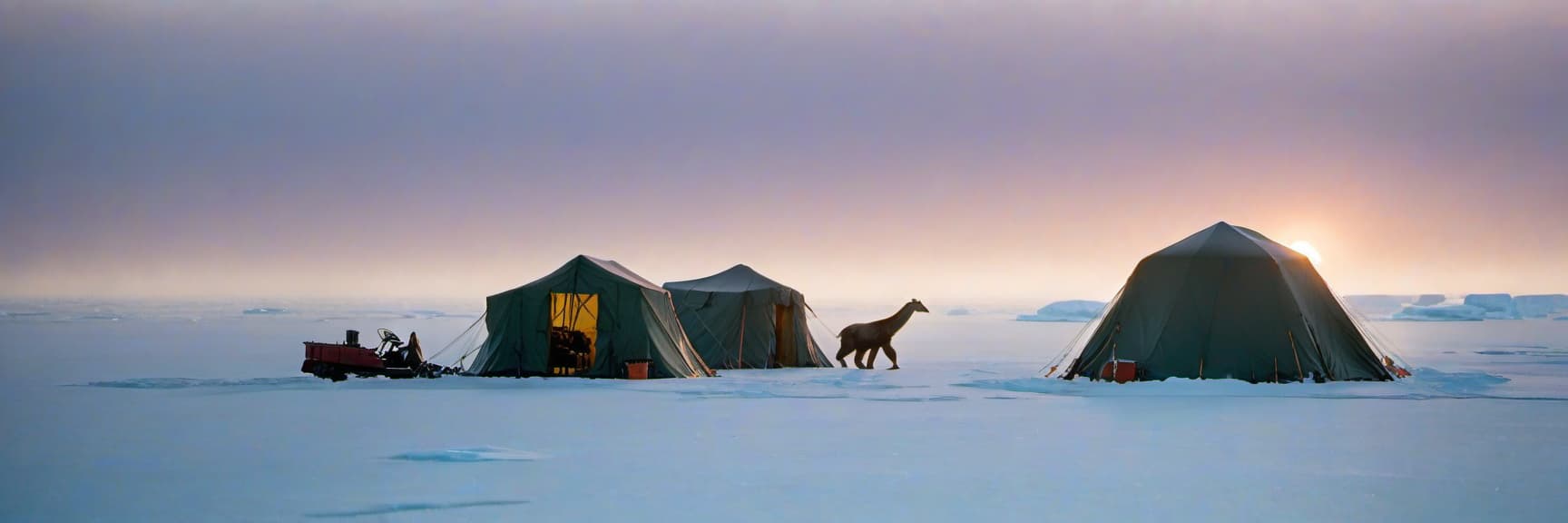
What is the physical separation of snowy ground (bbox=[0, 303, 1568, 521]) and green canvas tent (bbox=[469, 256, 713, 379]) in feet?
3.10

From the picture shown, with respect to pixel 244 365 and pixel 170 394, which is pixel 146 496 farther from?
pixel 244 365

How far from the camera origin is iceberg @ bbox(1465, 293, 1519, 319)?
248 feet

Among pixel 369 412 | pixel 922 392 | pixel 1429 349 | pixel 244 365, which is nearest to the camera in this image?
pixel 369 412

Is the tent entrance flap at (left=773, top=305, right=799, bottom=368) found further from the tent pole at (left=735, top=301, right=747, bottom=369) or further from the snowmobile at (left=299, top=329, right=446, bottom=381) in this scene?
the snowmobile at (left=299, top=329, right=446, bottom=381)

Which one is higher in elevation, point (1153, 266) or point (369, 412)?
point (1153, 266)

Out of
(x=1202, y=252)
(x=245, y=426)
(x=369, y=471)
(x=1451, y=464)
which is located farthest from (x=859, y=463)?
(x=1202, y=252)

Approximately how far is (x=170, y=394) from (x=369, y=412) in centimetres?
430

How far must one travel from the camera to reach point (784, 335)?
28797 millimetres

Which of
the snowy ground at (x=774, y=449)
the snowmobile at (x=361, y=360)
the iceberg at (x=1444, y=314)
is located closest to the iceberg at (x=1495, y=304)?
the iceberg at (x=1444, y=314)

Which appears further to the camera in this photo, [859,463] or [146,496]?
[859,463]

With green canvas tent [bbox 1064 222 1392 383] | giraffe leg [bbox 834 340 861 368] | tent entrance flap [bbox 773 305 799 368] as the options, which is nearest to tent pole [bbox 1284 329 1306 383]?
green canvas tent [bbox 1064 222 1392 383]

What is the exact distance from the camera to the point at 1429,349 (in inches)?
1484

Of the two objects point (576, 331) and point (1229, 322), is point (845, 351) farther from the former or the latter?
point (1229, 322)

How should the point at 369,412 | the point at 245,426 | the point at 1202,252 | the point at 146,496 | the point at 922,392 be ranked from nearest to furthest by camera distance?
1. the point at 146,496
2. the point at 245,426
3. the point at 369,412
4. the point at 922,392
5. the point at 1202,252
